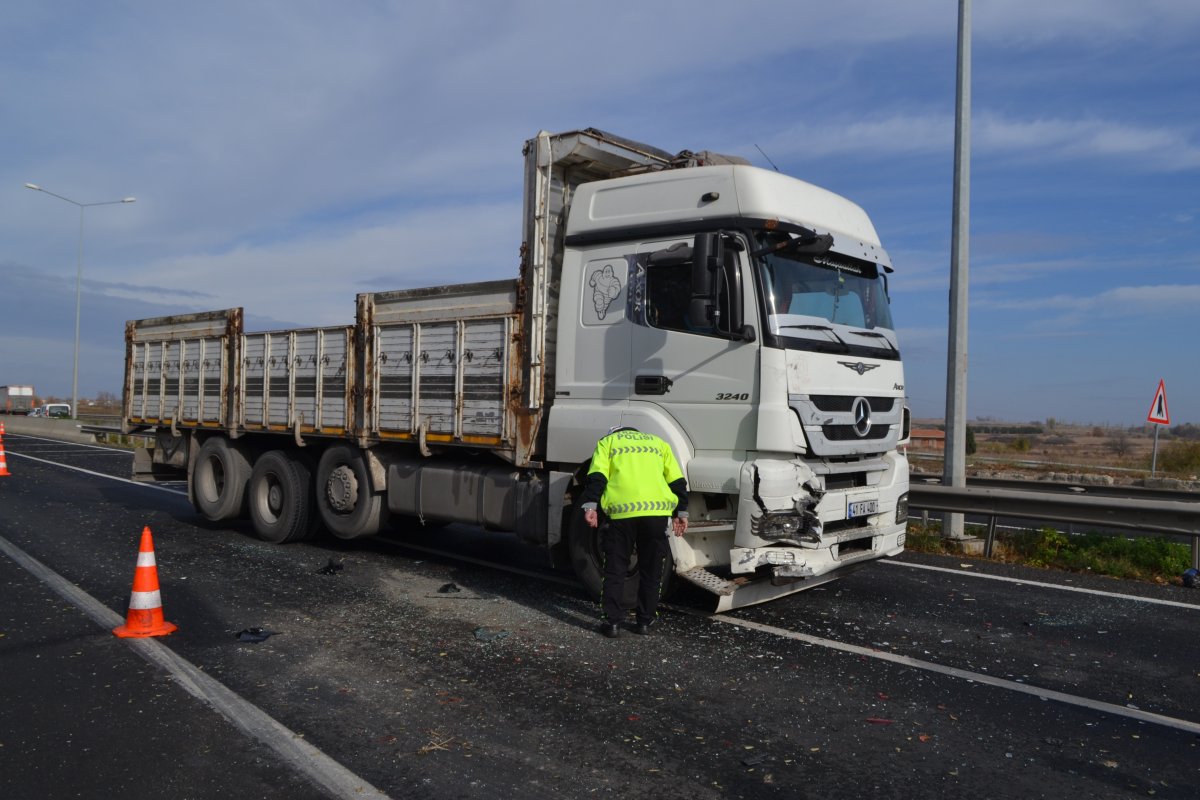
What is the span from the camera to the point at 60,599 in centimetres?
722

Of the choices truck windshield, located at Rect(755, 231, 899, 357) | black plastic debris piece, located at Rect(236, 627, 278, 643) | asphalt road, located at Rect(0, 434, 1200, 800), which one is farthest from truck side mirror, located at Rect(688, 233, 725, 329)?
black plastic debris piece, located at Rect(236, 627, 278, 643)

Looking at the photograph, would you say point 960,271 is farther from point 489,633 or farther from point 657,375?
point 489,633

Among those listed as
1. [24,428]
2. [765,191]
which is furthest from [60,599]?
[24,428]

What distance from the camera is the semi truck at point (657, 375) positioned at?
243 inches

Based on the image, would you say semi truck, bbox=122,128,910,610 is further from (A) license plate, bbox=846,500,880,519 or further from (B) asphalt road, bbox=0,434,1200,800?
(B) asphalt road, bbox=0,434,1200,800

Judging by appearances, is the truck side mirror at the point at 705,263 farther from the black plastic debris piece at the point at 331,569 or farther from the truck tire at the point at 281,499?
the truck tire at the point at 281,499

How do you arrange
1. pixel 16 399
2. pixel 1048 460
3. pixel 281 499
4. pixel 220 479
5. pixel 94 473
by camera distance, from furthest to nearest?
1. pixel 16 399
2. pixel 1048 460
3. pixel 94 473
4. pixel 220 479
5. pixel 281 499

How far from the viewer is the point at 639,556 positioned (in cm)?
643

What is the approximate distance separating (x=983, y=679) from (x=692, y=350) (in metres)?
2.82

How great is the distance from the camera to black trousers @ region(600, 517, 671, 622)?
628 cm

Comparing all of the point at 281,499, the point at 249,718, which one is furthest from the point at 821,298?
the point at 281,499

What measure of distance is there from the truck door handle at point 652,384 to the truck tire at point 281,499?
495cm

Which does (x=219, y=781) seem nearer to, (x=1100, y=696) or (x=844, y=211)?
(x=1100, y=696)

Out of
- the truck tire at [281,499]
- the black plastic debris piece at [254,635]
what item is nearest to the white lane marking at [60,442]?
the truck tire at [281,499]
